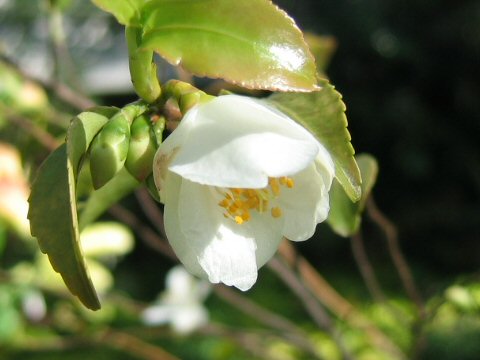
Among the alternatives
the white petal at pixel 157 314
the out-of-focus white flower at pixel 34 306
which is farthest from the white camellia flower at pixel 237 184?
the white petal at pixel 157 314

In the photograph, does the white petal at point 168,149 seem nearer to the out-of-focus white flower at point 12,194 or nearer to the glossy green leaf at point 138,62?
the glossy green leaf at point 138,62

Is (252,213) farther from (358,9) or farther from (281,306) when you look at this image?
(358,9)

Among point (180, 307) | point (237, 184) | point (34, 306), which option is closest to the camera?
point (237, 184)

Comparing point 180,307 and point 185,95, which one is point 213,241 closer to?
point 185,95

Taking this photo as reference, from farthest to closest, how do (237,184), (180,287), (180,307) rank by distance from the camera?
(180,287) → (180,307) → (237,184)

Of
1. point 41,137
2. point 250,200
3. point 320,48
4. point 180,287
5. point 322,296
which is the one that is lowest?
point 180,287

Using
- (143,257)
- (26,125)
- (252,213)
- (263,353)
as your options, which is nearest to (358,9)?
(143,257)

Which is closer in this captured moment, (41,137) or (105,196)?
(105,196)

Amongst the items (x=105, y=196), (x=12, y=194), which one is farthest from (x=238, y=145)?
(x=12, y=194)
